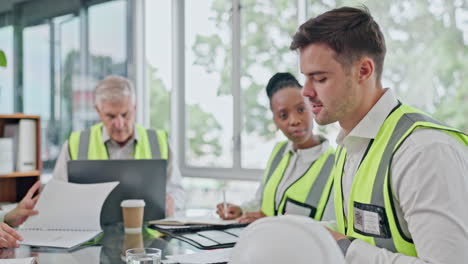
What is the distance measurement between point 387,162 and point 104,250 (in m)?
1.02

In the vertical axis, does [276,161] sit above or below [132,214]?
above

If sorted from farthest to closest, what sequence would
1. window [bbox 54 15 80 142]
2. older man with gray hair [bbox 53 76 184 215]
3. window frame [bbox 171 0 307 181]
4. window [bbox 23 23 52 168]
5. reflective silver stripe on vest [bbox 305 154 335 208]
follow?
1. window [bbox 54 15 80 142]
2. window [bbox 23 23 52 168]
3. window frame [bbox 171 0 307 181]
4. older man with gray hair [bbox 53 76 184 215]
5. reflective silver stripe on vest [bbox 305 154 335 208]

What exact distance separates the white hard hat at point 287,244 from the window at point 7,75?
148 inches

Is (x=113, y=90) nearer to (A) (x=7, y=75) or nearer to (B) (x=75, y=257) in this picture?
(B) (x=75, y=257)

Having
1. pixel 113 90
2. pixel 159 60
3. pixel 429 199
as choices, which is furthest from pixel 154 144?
pixel 429 199

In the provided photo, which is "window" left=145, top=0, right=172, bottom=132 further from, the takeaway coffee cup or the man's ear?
the man's ear

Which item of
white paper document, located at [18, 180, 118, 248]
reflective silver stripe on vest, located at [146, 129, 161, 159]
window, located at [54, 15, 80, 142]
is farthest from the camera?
window, located at [54, 15, 80, 142]

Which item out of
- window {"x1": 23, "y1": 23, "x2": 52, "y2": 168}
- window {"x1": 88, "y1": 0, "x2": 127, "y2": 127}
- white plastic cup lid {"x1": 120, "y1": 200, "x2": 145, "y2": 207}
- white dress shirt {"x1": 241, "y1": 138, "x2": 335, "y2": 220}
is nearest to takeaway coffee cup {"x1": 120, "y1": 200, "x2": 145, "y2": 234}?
white plastic cup lid {"x1": 120, "y1": 200, "x2": 145, "y2": 207}

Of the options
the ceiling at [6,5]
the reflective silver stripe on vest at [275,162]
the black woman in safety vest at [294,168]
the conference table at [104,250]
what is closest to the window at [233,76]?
the reflective silver stripe on vest at [275,162]

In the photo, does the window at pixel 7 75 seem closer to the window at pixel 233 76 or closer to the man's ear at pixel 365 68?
the window at pixel 233 76

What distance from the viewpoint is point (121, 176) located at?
83.4 inches

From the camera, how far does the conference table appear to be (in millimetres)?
1554

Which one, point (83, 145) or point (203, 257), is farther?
point (83, 145)

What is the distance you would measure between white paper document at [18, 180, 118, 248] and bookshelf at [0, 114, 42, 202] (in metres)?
1.54
